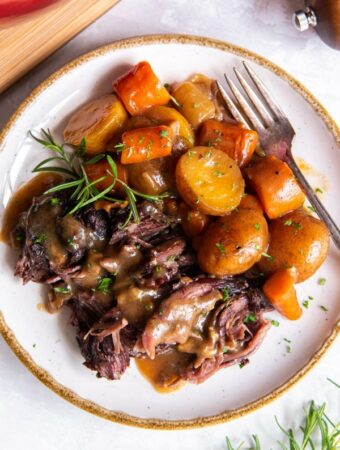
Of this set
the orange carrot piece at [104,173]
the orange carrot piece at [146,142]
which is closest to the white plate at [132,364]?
the orange carrot piece at [104,173]

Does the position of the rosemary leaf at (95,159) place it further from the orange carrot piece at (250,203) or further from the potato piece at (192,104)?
the orange carrot piece at (250,203)

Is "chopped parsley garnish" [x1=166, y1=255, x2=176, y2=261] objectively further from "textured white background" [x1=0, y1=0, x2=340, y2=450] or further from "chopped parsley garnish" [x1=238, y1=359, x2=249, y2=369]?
"textured white background" [x1=0, y1=0, x2=340, y2=450]

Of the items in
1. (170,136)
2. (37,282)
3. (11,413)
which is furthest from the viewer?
(11,413)

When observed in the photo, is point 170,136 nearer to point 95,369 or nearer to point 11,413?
point 95,369

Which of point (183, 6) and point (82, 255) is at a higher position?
point (183, 6)

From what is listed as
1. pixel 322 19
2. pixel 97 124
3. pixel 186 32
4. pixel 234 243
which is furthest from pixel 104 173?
pixel 322 19

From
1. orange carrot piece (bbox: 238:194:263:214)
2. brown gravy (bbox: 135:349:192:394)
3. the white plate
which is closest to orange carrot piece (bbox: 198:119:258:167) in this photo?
orange carrot piece (bbox: 238:194:263:214)

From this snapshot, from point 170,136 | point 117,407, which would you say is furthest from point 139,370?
point 170,136

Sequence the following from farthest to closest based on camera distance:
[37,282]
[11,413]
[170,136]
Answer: [11,413], [37,282], [170,136]
